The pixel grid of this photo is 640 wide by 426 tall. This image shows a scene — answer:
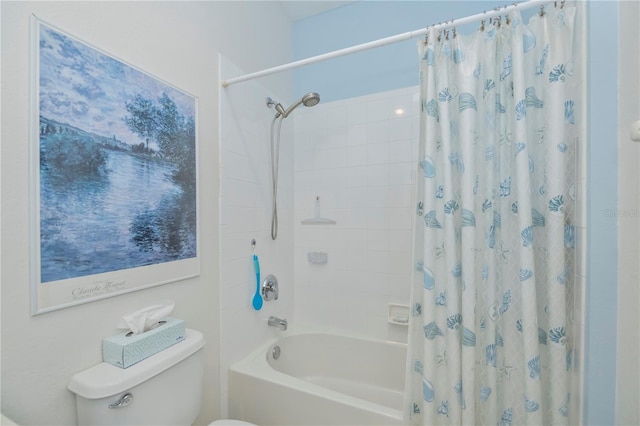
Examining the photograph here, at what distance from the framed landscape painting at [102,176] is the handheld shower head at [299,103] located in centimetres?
59

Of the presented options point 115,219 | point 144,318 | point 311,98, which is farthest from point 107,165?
point 311,98

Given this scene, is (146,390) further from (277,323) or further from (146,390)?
(277,323)

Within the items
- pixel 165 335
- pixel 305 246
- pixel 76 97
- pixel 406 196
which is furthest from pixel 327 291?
pixel 76 97

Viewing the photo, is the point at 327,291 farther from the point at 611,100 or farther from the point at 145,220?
the point at 611,100

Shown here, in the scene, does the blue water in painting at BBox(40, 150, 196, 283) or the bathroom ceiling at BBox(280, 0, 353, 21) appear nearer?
the blue water in painting at BBox(40, 150, 196, 283)

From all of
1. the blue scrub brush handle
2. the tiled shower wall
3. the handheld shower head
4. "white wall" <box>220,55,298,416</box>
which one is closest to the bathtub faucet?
"white wall" <box>220,55,298,416</box>

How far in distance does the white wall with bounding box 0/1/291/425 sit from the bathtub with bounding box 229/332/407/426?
181mm

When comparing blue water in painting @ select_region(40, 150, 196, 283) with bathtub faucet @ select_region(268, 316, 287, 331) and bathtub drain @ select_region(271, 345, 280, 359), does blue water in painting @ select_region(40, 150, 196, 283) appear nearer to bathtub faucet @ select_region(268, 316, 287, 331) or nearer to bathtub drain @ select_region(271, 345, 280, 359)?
bathtub faucet @ select_region(268, 316, 287, 331)

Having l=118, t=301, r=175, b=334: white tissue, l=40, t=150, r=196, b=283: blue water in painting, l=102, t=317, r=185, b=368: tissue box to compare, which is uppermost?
l=40, t=150, r=196, b=283: blue water in painting

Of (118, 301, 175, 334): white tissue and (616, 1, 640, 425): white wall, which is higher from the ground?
(616, 1, 640, 425): white wall

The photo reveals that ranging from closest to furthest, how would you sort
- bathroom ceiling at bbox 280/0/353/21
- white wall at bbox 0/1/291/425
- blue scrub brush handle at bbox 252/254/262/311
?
white wall at bbox 0/1/291/425 → blue scrub brush handle at bbox 252/254/262/311 → bathroom ceiling at bbox 280/0/353/21

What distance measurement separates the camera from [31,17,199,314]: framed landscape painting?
778mm

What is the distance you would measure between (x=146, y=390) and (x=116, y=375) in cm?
10

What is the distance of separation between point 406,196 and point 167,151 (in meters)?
1.35
